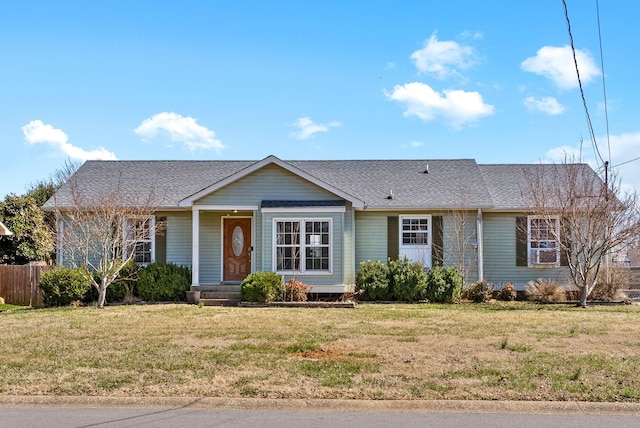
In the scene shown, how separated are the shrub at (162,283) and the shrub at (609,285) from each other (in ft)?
42.7

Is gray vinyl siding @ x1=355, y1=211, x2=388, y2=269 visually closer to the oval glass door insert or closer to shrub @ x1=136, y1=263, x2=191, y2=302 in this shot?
the oval glass door insert

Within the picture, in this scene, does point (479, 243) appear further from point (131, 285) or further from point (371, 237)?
point (131, 285)

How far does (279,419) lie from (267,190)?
45.1 ft

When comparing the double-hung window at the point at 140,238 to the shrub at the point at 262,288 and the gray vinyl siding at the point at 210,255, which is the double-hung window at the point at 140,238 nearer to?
the gray vinyl siding at the point at 210,255

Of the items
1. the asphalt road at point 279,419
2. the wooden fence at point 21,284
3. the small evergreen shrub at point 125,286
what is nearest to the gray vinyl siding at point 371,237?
the small evergreen shrub at point 125,286

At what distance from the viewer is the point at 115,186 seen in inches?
902

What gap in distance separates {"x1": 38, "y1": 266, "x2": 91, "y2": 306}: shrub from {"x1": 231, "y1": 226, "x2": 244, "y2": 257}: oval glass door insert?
16.3 ft

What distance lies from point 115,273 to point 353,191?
8.83 meters

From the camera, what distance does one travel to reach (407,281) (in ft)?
63.6

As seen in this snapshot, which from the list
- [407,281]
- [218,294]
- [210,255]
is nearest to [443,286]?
[407,281]

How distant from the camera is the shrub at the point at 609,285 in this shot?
1936 cm

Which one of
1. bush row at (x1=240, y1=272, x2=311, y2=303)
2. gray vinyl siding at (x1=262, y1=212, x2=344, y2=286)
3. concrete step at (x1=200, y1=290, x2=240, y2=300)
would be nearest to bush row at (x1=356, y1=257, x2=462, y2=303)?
gray vinyl siding at (x1=262, y1=212, x2=344, y2=286)

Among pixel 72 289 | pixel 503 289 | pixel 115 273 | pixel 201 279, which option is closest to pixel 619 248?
pixel 503 289

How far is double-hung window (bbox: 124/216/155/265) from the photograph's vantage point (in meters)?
19.4
